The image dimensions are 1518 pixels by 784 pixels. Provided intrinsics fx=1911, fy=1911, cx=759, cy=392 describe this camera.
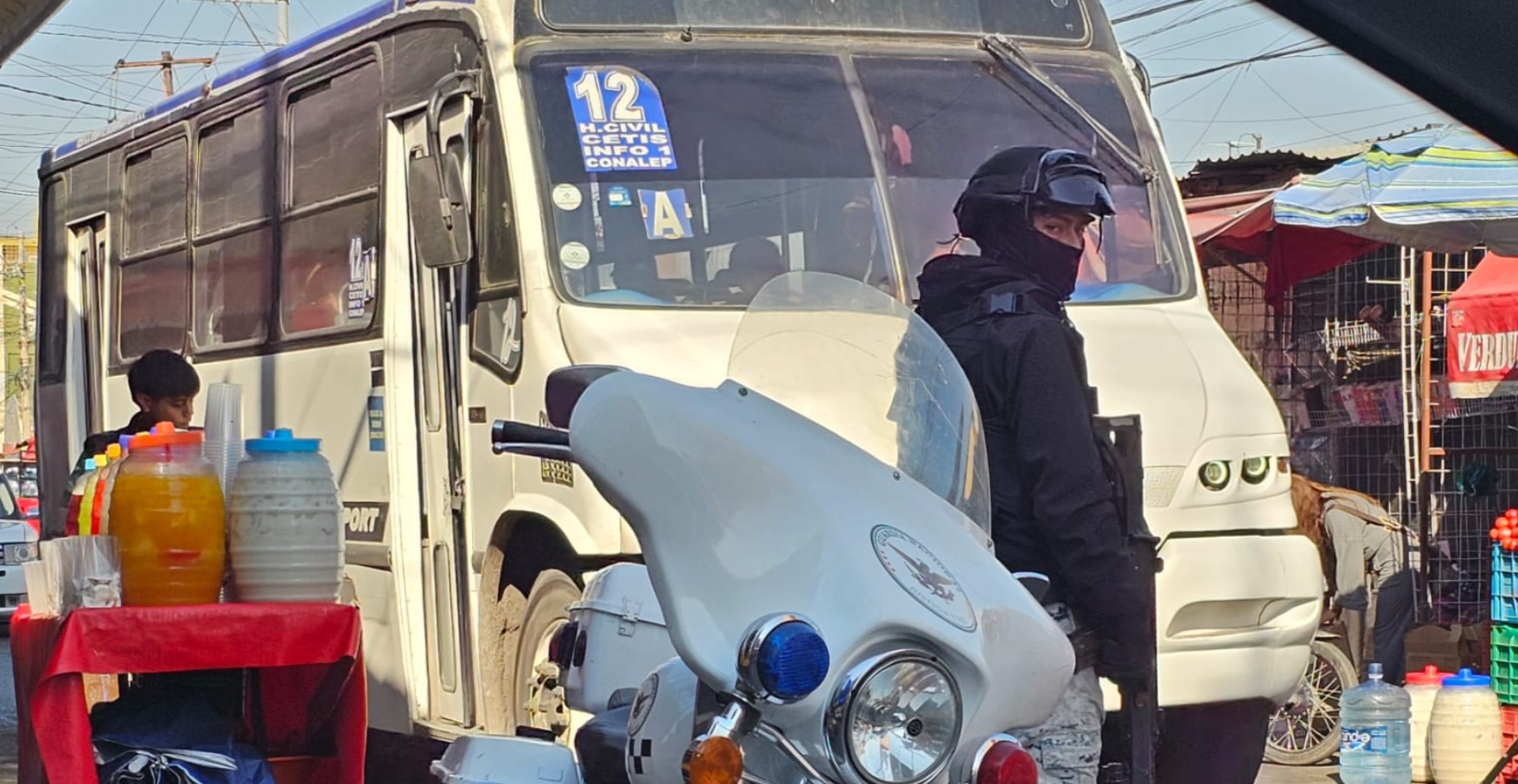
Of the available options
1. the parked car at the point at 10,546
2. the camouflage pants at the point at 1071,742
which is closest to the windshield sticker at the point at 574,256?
the camouflage pants at the point at 1071,742

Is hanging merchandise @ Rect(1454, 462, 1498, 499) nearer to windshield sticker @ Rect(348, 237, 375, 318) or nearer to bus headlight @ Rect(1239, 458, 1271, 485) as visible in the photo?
bus headlight @ Rect(1239, 458, 1271, 485)

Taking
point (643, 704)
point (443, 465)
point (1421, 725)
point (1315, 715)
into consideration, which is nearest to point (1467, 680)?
point (1421, 725)

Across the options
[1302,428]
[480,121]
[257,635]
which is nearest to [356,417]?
[480,121]

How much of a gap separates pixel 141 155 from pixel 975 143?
5717 millimetres

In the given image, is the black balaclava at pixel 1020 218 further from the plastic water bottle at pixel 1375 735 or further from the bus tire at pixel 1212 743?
the plastic water bottle at pixel 1375 735

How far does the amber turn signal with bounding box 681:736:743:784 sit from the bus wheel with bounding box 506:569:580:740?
3.72m

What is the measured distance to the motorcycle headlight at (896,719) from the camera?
2.76m

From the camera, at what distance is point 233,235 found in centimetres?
948

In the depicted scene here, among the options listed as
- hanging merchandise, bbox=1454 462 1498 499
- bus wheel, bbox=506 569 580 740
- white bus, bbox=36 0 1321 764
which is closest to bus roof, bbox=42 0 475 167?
white bus, bbox=36 0 1321 764

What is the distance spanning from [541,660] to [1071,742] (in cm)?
322

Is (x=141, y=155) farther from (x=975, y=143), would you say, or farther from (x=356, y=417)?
(x=975, y=143)

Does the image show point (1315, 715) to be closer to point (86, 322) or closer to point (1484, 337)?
point (1484, 337)

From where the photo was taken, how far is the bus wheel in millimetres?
6578

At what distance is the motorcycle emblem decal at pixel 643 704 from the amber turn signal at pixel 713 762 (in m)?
0.42
